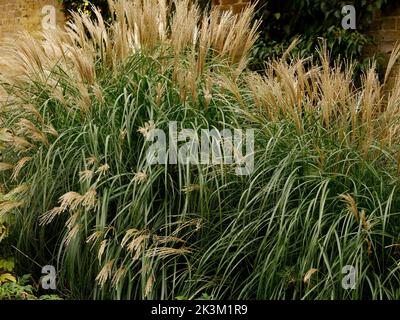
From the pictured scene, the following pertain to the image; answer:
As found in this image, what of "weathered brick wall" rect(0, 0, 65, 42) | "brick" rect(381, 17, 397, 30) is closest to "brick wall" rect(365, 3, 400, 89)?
"brick" rect(381, 17, 397, 30)

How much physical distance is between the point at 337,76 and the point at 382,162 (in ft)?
1.92

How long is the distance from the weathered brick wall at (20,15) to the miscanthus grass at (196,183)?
7.14m

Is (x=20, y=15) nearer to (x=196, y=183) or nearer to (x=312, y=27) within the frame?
(x=312, y=27)

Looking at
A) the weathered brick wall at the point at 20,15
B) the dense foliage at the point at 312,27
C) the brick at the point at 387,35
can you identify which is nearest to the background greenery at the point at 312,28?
the dense foliage at the point at 312,27

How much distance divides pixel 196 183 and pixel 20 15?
897cm

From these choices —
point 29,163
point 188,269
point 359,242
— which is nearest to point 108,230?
point 188,269

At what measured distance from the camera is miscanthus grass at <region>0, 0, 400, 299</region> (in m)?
3.80

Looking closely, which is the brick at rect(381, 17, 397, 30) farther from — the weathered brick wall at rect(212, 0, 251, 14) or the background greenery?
the weathered brick wall at rect(212, 0, 251, 14)

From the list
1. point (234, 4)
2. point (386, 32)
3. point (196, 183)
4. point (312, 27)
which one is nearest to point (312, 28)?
point (312, 27)

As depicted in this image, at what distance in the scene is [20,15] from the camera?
482 inches

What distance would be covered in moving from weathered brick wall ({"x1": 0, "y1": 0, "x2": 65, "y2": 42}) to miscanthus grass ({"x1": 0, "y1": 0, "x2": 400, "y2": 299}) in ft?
23.4

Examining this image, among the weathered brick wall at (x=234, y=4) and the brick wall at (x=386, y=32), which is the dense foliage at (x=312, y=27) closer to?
the brick wall at (x=386, y=32)

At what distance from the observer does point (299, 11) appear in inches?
296

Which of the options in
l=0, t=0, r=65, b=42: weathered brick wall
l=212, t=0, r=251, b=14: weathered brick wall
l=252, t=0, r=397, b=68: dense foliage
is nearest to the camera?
l=252, t=0, r=397, b=68: dense foliage
